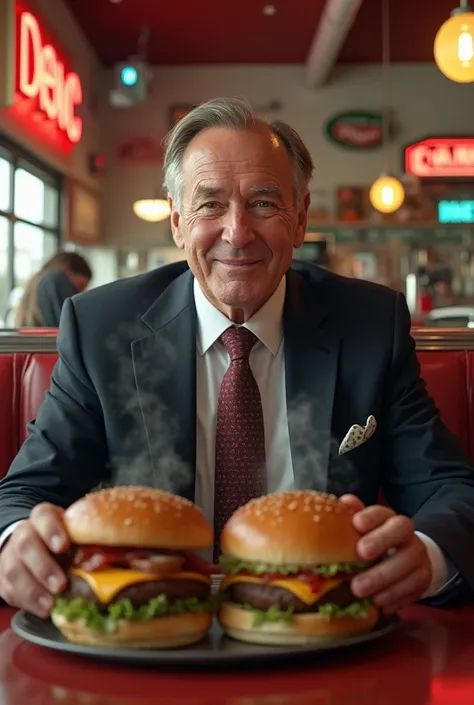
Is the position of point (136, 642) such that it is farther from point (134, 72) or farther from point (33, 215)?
point (134, 72)

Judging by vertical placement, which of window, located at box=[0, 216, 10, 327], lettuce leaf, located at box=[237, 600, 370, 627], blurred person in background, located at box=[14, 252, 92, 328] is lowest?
lettuce leaf, located at box=[237, 600, 370, 627]

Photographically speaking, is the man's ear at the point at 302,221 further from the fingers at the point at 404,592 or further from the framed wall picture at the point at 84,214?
the framed wall picture at the point at 84,214

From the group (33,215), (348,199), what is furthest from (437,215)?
(33,215)

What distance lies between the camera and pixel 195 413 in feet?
6.26

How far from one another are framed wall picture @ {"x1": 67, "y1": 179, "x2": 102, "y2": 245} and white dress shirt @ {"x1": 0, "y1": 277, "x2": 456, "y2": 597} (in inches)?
332

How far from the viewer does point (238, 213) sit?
1.86 meters

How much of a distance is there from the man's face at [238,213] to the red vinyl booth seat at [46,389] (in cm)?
66

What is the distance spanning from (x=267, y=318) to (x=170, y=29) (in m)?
8.82

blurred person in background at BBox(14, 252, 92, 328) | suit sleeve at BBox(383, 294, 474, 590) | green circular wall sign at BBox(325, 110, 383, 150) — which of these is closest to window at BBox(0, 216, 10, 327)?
blurred person in background at BBox(14, 252, 92, 328)

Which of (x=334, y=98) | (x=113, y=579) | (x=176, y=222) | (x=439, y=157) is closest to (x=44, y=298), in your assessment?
(x=176, y=222)

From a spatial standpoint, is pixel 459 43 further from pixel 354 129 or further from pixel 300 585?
pixel 354 129

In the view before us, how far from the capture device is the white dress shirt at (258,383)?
1.91 meters

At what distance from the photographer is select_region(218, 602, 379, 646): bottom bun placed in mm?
1083

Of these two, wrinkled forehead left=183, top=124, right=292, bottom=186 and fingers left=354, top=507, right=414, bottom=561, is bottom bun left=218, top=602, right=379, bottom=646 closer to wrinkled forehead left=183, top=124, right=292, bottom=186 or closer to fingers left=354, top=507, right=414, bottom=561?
fingers left=354, top=507, right=414, bottom=561
